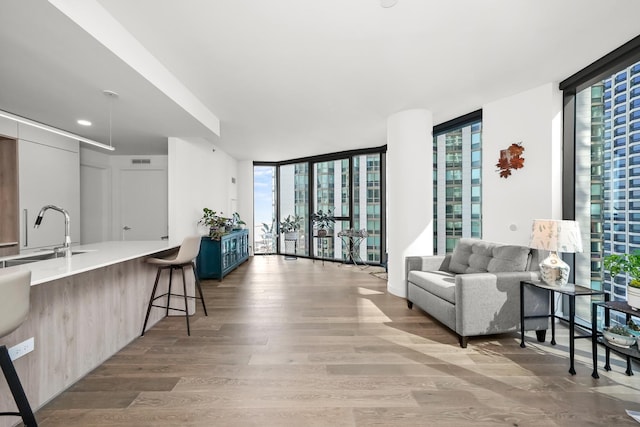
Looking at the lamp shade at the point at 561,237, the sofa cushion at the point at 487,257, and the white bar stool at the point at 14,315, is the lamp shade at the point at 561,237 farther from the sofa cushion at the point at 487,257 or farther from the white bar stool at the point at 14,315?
the white bar stool at the point at 14,315

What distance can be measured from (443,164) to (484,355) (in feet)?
10.1

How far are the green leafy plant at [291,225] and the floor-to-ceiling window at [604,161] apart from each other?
539 centimetres

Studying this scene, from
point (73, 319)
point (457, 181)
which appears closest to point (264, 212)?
point (457, 181)

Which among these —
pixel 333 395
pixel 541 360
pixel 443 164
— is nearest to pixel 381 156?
pixel 443 164

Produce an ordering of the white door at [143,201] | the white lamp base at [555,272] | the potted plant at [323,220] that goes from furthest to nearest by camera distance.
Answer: the potted plant at [323,220], the white door at [143,201], the white lamp base at [555,272]

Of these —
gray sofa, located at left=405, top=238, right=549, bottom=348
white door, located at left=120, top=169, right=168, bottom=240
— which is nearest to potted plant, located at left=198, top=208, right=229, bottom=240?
white door, located at left=120, top=169, right=168, bottom=240

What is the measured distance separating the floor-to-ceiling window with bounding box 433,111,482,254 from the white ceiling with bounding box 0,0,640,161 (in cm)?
57

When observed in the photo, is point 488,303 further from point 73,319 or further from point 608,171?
point 73,319

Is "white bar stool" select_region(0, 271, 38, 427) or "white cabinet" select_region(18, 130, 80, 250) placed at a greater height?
"white cabinet" select_region(18, 130, 80, 250)

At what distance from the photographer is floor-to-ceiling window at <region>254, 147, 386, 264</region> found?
20.0ft

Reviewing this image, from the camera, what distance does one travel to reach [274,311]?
347 cm

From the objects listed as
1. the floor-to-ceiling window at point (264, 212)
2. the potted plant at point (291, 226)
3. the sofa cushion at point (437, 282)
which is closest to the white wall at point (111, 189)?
the floor-to-ceiling window at point (264, 212)

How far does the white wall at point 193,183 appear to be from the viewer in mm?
4320

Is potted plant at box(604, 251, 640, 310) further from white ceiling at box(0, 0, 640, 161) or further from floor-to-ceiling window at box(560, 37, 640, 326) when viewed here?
white ceiling at box(0, 0, 640, 161)
